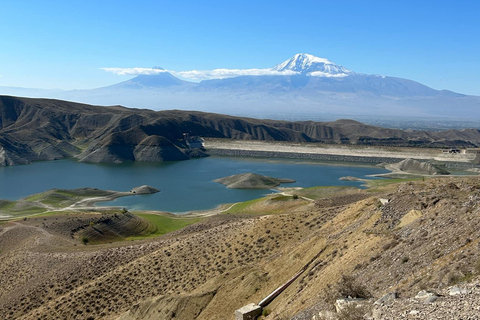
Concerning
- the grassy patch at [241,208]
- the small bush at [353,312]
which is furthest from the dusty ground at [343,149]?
the small bush at [353,312]

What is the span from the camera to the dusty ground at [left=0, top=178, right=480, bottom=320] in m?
13.0

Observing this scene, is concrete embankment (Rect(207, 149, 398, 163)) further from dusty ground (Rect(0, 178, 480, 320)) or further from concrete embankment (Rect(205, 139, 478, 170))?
dusty ground (Rect(0, 178, 480, 320))

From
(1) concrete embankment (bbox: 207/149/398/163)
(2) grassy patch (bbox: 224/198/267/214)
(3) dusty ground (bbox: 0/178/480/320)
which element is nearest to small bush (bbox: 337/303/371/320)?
(3) dusty ground (bbox: 0/178/480/320)

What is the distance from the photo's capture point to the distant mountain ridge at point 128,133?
360 ft

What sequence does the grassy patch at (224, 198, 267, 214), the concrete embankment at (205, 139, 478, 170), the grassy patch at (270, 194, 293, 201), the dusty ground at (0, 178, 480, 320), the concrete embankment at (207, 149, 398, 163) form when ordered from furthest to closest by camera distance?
the concrete embankment at (207, 149, 398, 163), the concrete embankment at (205, 139, 478, 170), the grassy patch at (224, 198, 267, 214), the grassy patch at (270, 194, 293, 201), the dusty ground at (0, 178, 480, 320)

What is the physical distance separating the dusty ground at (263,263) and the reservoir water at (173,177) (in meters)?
28.3

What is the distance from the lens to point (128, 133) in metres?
119

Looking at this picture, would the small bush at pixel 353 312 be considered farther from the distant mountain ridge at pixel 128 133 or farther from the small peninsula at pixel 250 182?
the distant mountain ridge at pixel 128 133

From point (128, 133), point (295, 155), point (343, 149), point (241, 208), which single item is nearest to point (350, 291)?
point (241, 208)

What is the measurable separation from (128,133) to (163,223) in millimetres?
78169

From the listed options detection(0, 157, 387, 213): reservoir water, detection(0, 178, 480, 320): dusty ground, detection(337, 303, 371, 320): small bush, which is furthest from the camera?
detection(0, 157, 387, 213): reservoir water

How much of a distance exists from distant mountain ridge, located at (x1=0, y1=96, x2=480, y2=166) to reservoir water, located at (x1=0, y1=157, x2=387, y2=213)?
6.24 m

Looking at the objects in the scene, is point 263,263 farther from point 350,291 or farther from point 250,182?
point 250,182

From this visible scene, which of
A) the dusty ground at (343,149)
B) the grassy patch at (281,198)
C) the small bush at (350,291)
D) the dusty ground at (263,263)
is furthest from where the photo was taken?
the dusty ground at (343,149)
